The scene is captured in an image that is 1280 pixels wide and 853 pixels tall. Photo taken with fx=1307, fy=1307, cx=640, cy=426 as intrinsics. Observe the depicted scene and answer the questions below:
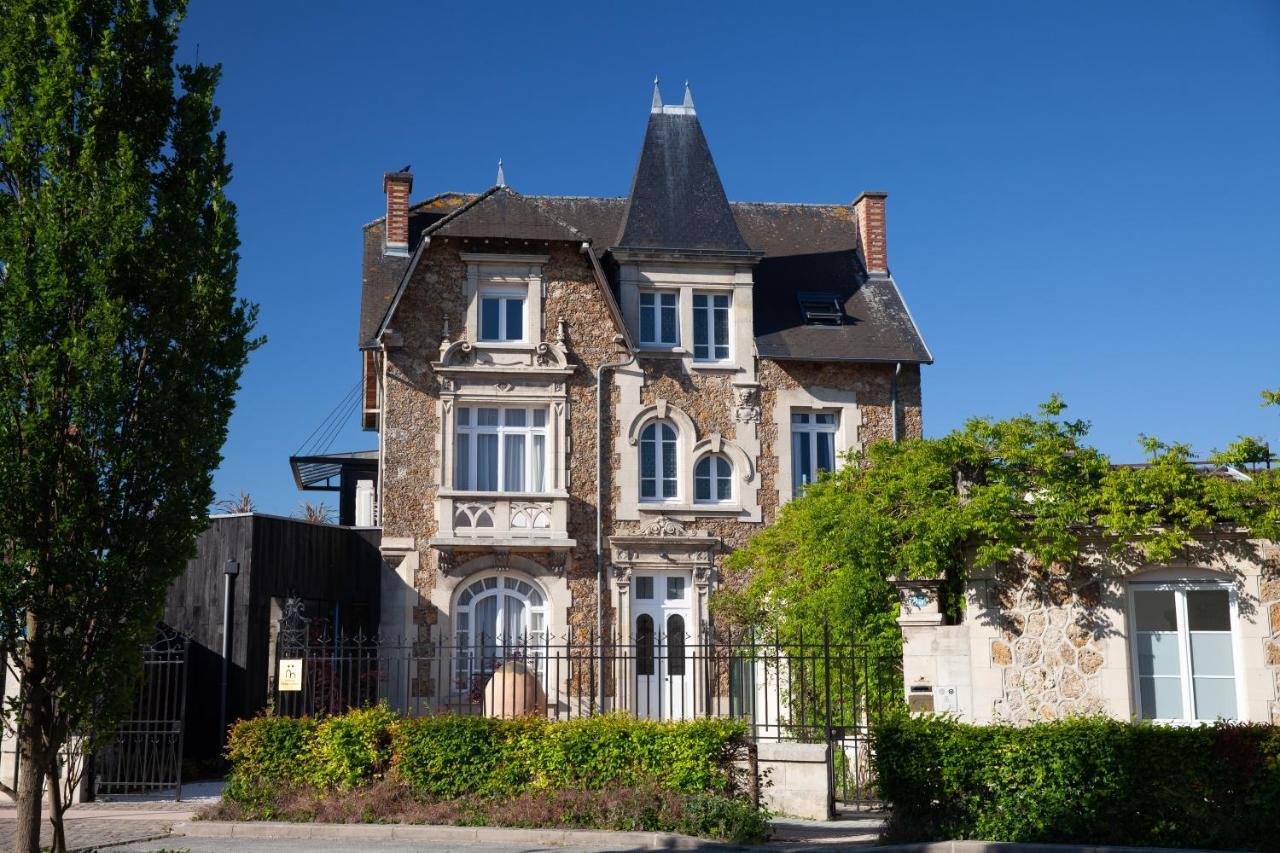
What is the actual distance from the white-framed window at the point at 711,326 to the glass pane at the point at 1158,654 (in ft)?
32.5

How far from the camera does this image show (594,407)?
20.6 m

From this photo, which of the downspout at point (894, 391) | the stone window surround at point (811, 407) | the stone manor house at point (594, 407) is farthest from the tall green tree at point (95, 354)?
the downspout at point (894, 391)

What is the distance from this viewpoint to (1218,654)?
12367 mm

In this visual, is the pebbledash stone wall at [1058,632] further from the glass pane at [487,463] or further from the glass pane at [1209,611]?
the glass pane at [487,463]

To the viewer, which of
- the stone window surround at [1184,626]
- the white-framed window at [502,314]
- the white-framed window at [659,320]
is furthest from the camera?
the white-framed window at [659,320]

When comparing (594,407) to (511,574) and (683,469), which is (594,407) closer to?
(683,469)

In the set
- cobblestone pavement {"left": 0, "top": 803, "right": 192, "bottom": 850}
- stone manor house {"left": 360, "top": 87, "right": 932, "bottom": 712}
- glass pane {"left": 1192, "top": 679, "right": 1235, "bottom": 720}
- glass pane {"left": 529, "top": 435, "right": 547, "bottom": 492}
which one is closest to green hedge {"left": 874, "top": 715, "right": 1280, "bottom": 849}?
glass pane {"left": 1192, "top": 679, "right": 1235, "bottom": 720}

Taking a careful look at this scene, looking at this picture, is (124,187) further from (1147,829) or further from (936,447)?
(936,447)

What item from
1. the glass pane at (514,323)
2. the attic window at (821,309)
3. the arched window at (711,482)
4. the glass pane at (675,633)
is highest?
the attic window at (821,309)

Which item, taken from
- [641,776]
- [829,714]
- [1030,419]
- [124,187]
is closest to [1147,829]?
[829,714]

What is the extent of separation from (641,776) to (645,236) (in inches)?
467

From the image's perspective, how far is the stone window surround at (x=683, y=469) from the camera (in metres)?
20.5

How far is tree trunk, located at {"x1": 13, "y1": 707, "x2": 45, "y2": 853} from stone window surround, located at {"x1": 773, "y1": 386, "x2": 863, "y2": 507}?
46.9ft

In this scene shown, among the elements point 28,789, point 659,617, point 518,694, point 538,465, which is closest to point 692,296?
point 538,465
